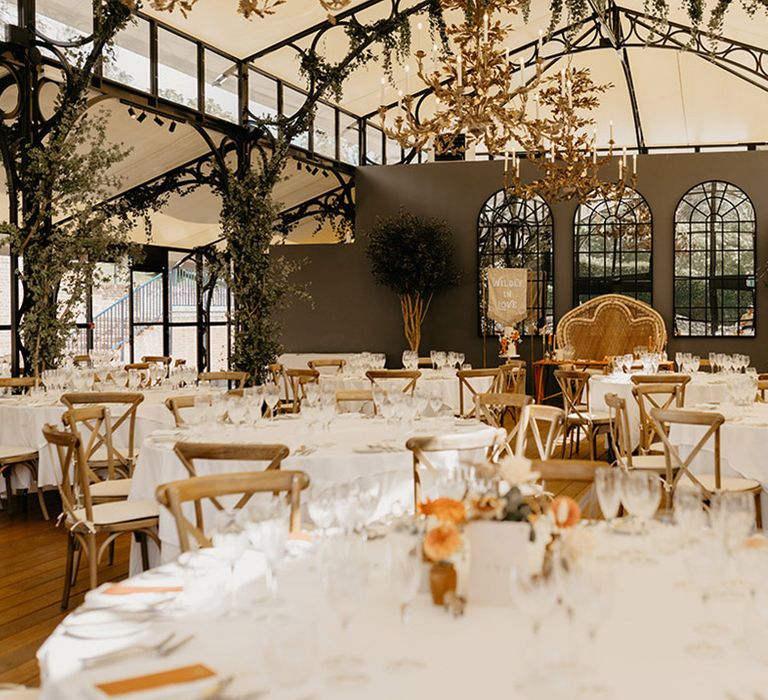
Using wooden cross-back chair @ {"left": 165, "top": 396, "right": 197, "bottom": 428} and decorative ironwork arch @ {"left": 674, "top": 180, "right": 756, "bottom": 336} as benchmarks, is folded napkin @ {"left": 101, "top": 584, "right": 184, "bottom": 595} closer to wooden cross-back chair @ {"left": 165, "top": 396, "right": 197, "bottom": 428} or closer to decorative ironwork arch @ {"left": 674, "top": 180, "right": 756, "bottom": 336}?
wooden cross-back chair @ {"left": 165, "top": 396, "right": 197, "bottom": 428}

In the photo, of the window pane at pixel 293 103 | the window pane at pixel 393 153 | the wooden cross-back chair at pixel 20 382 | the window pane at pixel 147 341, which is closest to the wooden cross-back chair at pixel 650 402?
the wooden cross-back chair at pixel 20 382

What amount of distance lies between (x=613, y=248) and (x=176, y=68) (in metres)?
7.39

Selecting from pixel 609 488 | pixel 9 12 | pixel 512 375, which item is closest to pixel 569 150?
pixel 512 375

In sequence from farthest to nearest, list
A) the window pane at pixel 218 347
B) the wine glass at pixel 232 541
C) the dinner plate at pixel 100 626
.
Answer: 1. the window pane at pixel 218 347
2. the wine glass at pixel 232 541
3. the dinner plate at pixel 100 626

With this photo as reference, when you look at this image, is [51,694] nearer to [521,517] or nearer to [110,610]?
[110,610]

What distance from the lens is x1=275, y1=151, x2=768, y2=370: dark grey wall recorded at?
1404 centimetres

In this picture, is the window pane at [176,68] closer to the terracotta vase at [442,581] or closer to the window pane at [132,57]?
the window pane at [132,57]

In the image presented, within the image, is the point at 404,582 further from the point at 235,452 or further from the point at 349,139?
the point at 349,139

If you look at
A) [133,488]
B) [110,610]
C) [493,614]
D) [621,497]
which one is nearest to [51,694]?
[110,610]

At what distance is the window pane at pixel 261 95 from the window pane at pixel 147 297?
11.7ft

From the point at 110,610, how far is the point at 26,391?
6.29 m

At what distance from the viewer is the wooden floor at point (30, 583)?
3.96 m

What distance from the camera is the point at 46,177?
7.92 metres

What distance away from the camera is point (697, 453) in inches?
208
